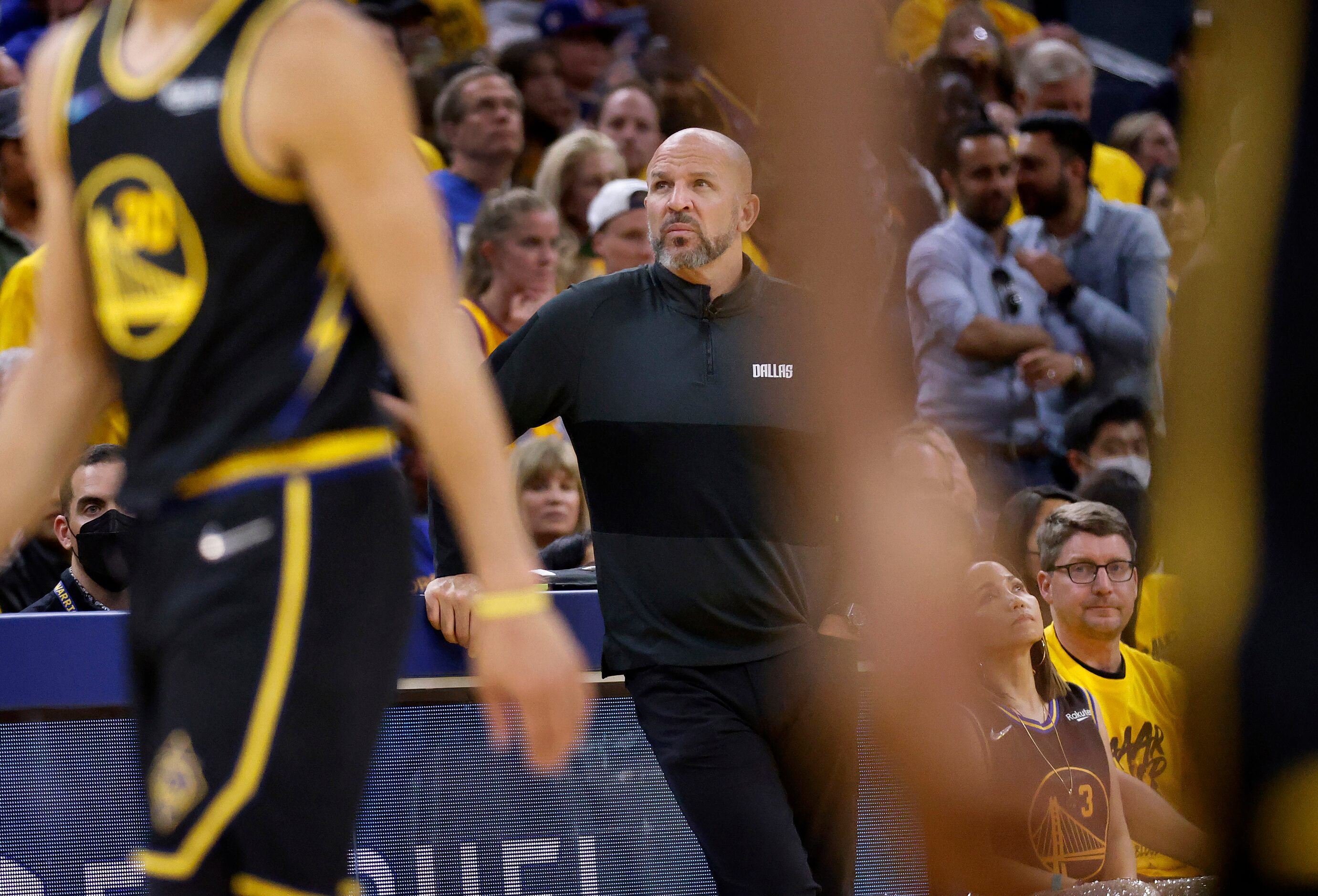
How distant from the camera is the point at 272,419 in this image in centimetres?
173

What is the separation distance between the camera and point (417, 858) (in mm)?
3762

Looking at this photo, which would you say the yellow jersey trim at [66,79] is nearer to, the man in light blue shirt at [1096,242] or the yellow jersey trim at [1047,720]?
the yellow jersey trim at [1047,720]

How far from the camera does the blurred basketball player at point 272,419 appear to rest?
1.65m

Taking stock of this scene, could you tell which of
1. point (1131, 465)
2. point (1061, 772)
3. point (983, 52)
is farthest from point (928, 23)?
point (1061, 772)

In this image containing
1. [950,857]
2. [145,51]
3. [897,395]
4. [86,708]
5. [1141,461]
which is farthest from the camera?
[1141,461]

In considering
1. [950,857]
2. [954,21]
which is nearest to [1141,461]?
[954,21]

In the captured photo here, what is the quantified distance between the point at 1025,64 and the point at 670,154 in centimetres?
477

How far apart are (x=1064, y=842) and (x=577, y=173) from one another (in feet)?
11.1

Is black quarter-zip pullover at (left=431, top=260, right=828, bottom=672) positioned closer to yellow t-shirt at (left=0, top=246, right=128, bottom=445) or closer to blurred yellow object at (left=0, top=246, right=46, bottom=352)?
yellow t-shirt at (left=0, top=246, right=128, bottom=445)

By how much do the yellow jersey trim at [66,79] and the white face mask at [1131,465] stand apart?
174 inches

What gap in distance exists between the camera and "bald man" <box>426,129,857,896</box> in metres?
3.53

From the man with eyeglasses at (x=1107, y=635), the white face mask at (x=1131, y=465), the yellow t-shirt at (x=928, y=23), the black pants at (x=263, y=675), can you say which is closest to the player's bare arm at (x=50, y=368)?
the black pants at (x=263, y=675)

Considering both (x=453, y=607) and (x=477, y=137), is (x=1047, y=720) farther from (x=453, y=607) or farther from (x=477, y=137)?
(x=477, y=137)

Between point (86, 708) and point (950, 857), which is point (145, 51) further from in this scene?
point (86, 708)
